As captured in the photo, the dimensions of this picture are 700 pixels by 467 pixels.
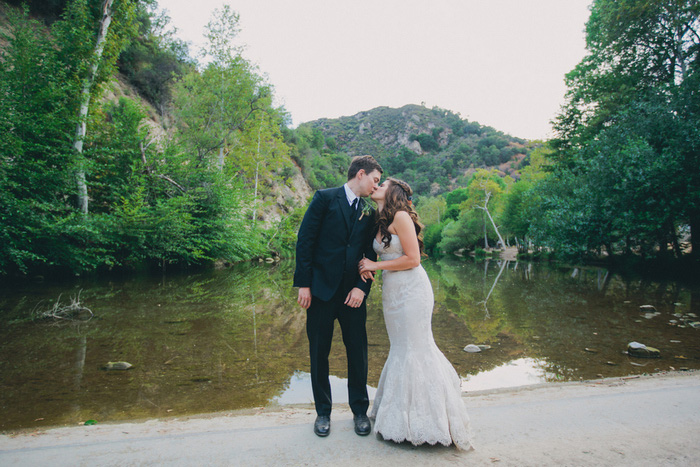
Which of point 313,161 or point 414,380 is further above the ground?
point 313,161

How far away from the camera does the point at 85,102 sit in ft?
39.5

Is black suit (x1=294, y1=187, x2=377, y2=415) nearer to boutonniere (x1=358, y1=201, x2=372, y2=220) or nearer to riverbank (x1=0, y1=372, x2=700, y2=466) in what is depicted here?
boutonniere (x1=358, y1=201, x2=372, y2=220)

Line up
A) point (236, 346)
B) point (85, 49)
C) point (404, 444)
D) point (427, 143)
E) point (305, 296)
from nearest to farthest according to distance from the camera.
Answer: point (404, 444), point (305, 296), point (236, 346), point (85, 49), point (427, 143)

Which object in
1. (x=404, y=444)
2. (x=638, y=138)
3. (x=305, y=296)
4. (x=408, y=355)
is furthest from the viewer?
(x=638, y=138)

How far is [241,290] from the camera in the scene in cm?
1273

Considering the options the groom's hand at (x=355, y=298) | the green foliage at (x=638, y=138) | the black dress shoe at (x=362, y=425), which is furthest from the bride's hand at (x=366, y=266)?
the green foliage at (x=638, y=138)

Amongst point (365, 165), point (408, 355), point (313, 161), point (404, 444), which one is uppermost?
point (313, 161)

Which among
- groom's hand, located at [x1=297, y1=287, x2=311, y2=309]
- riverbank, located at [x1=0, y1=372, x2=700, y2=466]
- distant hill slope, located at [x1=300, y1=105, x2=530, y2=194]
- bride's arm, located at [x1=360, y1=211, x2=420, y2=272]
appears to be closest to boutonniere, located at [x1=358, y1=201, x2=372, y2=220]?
bride's arm, located at [x1=360, y1=211, x2=420, y2=272]

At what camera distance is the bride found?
9.14 ft

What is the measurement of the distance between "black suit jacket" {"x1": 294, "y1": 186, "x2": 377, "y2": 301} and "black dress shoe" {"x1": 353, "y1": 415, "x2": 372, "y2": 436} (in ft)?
3.68

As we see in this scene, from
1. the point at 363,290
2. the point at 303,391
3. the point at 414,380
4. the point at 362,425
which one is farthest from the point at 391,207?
the point at 303,391

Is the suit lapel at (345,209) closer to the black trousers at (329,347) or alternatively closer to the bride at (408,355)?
the bride at (408,355)

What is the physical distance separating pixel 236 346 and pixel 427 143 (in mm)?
135366

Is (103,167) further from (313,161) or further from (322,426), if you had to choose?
(313,161)
